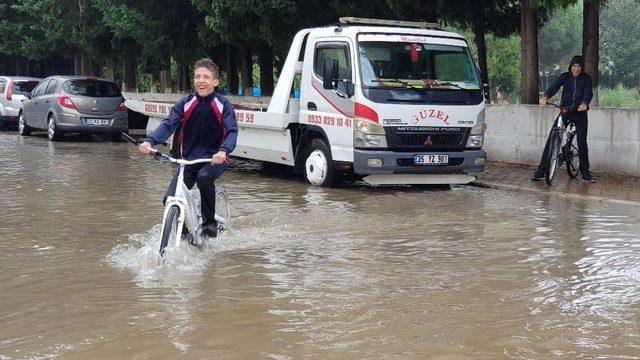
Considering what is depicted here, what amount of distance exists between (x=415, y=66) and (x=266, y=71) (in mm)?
15835

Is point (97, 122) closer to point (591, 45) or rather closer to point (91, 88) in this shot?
point (91, 88)

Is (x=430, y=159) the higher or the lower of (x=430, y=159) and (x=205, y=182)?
the lower

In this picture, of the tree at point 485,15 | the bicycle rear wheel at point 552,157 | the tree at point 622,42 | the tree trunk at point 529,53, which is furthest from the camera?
the tree at point 622,42

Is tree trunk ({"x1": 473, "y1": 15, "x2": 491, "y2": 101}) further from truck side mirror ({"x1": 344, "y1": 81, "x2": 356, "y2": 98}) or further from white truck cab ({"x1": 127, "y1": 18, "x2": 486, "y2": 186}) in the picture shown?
truck side mirror ({"x1": 344, "y1": 81, "x2": 356, "y2": 98})

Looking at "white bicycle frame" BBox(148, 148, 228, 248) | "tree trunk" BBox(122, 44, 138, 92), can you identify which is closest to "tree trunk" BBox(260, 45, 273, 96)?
"tree trunk" BBox(122, 44, 138, 92)

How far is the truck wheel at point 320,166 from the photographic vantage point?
49.0 ft

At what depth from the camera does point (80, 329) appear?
243 inches

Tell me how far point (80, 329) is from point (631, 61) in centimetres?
8725

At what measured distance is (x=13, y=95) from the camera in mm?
31203

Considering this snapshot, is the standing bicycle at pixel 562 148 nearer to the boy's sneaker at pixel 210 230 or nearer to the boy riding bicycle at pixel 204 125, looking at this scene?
the boy's sneaker at pixel 210 230

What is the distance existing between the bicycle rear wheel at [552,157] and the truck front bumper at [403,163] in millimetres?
1153

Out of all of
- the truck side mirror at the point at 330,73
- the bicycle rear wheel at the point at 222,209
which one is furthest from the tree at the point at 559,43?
the bicycle rear wheel at the point at 222,209

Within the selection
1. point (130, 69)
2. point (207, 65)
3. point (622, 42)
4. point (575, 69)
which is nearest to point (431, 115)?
point (575, 69)

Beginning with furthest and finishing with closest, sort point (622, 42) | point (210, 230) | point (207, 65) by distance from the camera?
point (622, 42) → point (210, 230) → point (207, 65)
